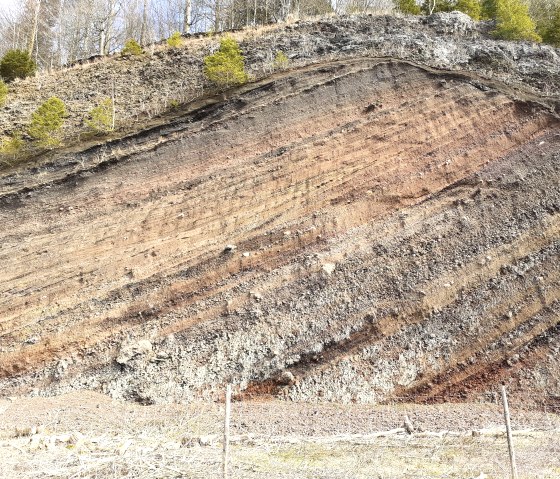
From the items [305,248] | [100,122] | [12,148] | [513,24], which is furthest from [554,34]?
[12,148]

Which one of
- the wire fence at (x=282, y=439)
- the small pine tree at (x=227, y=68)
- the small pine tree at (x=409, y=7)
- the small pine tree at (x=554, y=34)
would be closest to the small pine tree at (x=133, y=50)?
the small pine tree at (x=227, y=68)

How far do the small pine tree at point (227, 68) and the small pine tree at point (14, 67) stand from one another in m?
8.56

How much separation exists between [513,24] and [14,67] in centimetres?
1682

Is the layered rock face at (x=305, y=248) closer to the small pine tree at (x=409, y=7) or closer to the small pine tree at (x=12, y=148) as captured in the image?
the small pine tree at (x=12, y=148)

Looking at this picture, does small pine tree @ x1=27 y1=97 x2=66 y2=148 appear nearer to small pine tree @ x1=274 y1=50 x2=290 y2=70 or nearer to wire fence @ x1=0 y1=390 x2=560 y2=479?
small pine tree @ x1=274 y1=50 x2=290 y2=70

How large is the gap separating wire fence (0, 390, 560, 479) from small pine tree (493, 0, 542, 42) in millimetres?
10818

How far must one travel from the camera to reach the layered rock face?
878 cm

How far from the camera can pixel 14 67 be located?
18.1 metres

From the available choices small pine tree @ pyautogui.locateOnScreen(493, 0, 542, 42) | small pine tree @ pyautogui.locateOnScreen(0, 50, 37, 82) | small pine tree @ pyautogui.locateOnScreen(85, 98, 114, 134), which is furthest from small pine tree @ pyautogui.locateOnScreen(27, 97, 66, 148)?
small pine tree @ pyautogui.locateOnScreen(493, 0, 542, 42)

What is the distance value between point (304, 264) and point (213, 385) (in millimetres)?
2814

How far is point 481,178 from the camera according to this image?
10.5m

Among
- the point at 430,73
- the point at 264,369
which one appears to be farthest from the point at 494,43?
the point at 264,369

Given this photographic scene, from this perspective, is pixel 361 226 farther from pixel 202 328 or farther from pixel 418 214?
pixel 202 328

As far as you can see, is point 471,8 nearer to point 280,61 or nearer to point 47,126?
point 280,61
